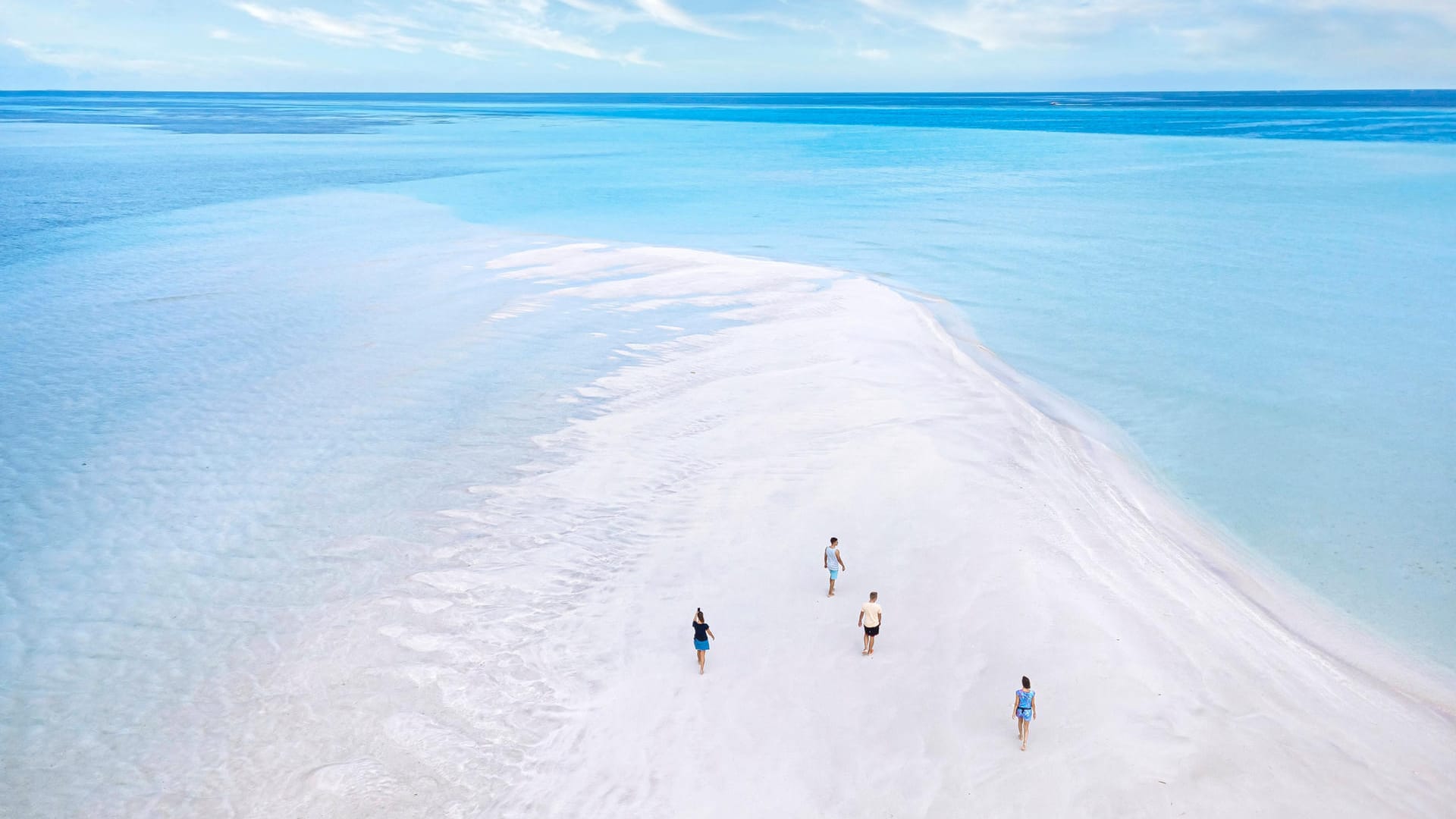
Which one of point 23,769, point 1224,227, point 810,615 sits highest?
point 1224,227

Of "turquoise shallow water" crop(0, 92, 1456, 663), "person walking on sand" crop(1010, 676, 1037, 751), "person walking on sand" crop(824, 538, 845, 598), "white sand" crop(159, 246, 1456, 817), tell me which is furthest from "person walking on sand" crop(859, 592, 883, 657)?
"turquoise shallow water" crop(0, 92, 1456, 663)

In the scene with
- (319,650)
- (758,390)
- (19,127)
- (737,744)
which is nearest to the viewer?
(737,744)

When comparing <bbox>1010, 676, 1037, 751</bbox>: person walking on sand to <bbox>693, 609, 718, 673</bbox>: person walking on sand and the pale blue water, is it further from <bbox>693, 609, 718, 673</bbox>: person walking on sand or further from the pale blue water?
the pale blue water

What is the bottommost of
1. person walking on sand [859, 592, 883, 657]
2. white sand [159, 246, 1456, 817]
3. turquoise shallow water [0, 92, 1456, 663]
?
white sand [159, 246, 1456, 817]

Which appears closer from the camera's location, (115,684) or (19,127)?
(115,684)

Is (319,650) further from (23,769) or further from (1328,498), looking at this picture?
(1328,498)

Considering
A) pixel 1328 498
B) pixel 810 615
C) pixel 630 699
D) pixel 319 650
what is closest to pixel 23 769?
pixel 319 650
